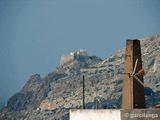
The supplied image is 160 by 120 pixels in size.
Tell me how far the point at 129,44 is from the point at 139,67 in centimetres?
498

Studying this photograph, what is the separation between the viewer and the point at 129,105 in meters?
77.8

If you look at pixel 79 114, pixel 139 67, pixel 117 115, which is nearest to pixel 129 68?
pixel 139 67

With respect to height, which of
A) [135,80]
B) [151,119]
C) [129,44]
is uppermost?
[129,44]

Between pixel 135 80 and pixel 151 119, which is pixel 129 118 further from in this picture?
pixel 135 80

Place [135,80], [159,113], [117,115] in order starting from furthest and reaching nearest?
[135,80] → [117,115] → [159,113]

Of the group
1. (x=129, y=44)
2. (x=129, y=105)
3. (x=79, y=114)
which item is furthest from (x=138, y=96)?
(x=79, y=114)

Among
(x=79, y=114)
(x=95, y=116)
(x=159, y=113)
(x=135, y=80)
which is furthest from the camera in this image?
(x=135, y=80)

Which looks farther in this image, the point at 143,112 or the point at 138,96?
the point at 138,96

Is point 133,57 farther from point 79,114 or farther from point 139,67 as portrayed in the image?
point 79,114

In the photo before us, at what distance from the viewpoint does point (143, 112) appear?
51125 mm

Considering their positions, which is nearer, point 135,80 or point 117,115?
point 117,115

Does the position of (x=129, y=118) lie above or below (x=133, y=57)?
below

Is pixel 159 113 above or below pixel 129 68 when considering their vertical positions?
below

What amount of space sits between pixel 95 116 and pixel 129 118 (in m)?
8.05
